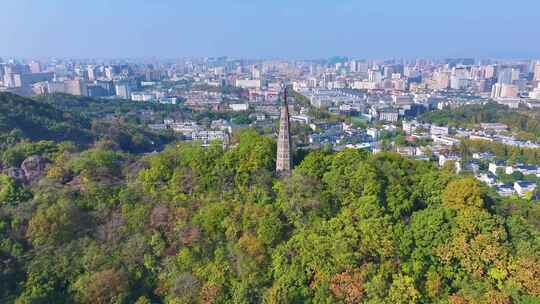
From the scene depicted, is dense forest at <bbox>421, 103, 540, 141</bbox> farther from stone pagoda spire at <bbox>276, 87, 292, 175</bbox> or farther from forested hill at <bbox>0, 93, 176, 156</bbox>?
stone pagoda spire at <bbox>276, 87, 292, 175</bbox>

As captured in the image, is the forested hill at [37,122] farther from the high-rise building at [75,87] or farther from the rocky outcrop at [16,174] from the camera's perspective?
the high-rise building at [75,87]

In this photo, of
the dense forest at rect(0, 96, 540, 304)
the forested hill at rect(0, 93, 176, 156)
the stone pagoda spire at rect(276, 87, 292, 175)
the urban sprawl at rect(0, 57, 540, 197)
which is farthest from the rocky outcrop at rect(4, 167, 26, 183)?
the urban sprawl at rect(0, 57, 540, 197)

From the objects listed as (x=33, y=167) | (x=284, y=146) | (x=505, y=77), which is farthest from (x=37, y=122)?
(x=505, y=77)

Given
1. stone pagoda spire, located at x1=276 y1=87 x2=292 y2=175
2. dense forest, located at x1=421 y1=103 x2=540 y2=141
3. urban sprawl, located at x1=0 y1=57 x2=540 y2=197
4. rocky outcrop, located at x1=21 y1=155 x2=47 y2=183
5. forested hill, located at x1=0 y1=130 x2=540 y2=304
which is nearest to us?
forested hill, located at x1=0 y1=130 x2=540 y2=304

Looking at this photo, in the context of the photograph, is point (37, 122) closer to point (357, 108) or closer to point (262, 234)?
point (262, 234)

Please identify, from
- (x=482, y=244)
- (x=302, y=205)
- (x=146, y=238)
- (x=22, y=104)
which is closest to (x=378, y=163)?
(x=302, y=205)

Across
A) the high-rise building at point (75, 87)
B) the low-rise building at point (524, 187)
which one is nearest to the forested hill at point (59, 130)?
the low-rise building at point (524, 187)
